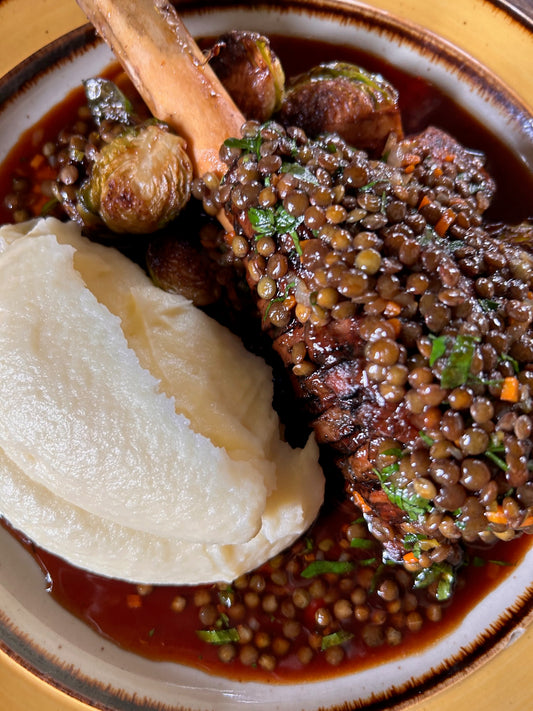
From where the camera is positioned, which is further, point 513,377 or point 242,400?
point 242,400

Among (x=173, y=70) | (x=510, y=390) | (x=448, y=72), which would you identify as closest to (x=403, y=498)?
(x=510, y=390)

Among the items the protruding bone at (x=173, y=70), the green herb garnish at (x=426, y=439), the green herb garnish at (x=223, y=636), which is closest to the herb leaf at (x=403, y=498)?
the green herb garnish at (x=426, y=439)

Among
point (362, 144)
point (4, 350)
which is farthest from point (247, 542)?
point (362, 144)

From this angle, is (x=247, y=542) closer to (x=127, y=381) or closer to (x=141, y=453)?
(x=141, y=453)

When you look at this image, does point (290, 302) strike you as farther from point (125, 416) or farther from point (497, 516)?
point (497, 516)

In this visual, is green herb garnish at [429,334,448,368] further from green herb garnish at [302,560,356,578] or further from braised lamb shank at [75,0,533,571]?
green herb garnish at [302,560,356,578]

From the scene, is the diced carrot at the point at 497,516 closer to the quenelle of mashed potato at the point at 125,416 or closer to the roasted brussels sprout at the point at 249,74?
the quenelle of mashed potato at the point at 125,416

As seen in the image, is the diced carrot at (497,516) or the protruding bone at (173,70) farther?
the protruding bone at (173,70)

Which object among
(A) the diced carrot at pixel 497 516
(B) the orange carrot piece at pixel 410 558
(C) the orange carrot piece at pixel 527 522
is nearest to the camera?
(A) the diced carrot at pixel 497 516
